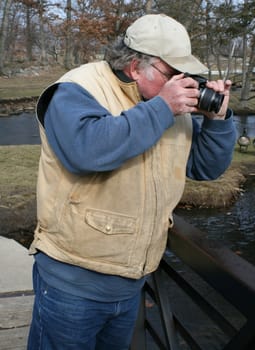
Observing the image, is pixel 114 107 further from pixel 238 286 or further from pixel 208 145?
pixel 238 286

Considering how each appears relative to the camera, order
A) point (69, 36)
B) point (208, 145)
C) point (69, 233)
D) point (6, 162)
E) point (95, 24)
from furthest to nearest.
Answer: point (69, 36) < point (95, 24) < point (6, 162) < point (208, 145) < point (69, 233)

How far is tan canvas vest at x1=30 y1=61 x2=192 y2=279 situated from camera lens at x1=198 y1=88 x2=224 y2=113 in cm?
18

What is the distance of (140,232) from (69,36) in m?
33.9

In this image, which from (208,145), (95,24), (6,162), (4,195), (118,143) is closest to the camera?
(118,143)

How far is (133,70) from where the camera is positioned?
58.9 inches

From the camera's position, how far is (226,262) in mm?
1489

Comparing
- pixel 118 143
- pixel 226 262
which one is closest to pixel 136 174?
pixel 118 143

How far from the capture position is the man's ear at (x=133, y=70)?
148cm

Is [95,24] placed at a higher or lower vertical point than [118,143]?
lower

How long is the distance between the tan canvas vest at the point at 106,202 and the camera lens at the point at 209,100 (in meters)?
0.18

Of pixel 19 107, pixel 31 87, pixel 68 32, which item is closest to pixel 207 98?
pixel 19 107

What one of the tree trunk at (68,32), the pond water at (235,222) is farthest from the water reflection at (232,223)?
the tree trunk at (68,32)

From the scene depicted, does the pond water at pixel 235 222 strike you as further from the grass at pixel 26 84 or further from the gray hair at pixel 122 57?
the grass at pixel 26 84

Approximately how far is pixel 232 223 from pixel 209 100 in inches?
236
